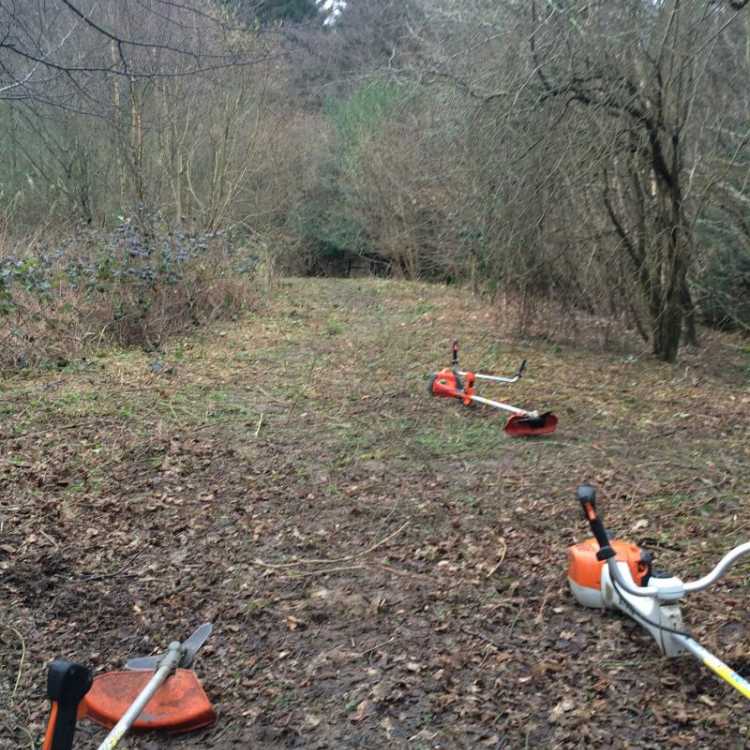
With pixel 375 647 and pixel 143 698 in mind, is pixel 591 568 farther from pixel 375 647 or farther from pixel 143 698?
pixel 143 698

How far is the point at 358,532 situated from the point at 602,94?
491 centimetres

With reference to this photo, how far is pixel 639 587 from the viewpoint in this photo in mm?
3225

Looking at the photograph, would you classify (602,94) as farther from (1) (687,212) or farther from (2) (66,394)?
(2) (66,394)

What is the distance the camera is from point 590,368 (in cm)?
887

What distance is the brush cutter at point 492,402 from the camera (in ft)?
20.7

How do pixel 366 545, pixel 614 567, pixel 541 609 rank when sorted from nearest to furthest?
pixel 614 567
pixel 541 609
pixel 366 545

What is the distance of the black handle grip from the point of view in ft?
6.52

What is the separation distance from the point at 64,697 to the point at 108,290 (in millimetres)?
8134

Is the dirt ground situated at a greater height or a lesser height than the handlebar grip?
lesser

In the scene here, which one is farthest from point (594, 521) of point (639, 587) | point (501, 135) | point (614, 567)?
point (501, 135)

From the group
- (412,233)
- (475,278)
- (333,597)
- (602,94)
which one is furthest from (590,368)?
(412,233)

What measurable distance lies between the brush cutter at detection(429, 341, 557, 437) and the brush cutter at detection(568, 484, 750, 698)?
262 cm

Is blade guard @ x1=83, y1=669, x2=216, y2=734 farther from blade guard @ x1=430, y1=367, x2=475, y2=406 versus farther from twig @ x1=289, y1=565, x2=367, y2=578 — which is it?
blade guard @ x1=430, y1=367, x2=475, y2=406

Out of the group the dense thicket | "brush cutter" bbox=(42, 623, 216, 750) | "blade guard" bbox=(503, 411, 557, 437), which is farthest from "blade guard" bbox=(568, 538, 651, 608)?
the dense thicket
